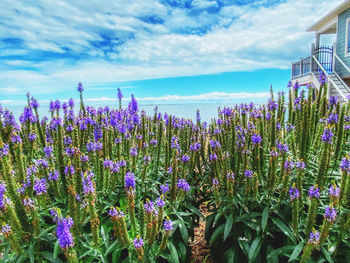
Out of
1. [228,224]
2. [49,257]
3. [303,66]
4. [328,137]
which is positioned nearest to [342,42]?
[303,66]

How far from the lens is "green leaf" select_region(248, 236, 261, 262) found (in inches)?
121

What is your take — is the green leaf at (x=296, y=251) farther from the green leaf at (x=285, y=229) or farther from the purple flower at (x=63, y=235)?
the purple flower at (x=63, y=235)

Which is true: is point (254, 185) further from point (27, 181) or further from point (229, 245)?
point (27, 181)

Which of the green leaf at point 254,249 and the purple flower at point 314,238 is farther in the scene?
the green leaf at point 254,249

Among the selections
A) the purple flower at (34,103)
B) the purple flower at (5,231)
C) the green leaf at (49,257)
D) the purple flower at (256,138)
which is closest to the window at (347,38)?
the purple flower at (256,138)

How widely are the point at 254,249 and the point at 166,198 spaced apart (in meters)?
1.32

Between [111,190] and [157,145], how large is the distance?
4.59 ft

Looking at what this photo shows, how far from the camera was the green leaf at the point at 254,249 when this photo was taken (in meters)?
Answer: 3.08

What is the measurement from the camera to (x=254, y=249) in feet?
10.2

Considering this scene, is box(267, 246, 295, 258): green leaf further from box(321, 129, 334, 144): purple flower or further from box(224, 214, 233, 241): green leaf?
box(321, 129, 334, 144): purple flower

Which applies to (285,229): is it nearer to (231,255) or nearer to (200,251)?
(231,255)

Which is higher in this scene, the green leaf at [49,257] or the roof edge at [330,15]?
the roof edge at [330,15]

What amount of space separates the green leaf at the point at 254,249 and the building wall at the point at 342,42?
17.2 metres

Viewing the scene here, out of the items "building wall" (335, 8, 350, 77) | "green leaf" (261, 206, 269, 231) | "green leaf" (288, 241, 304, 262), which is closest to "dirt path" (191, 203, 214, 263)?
"green leaf" (261, 206, 269, 231)
